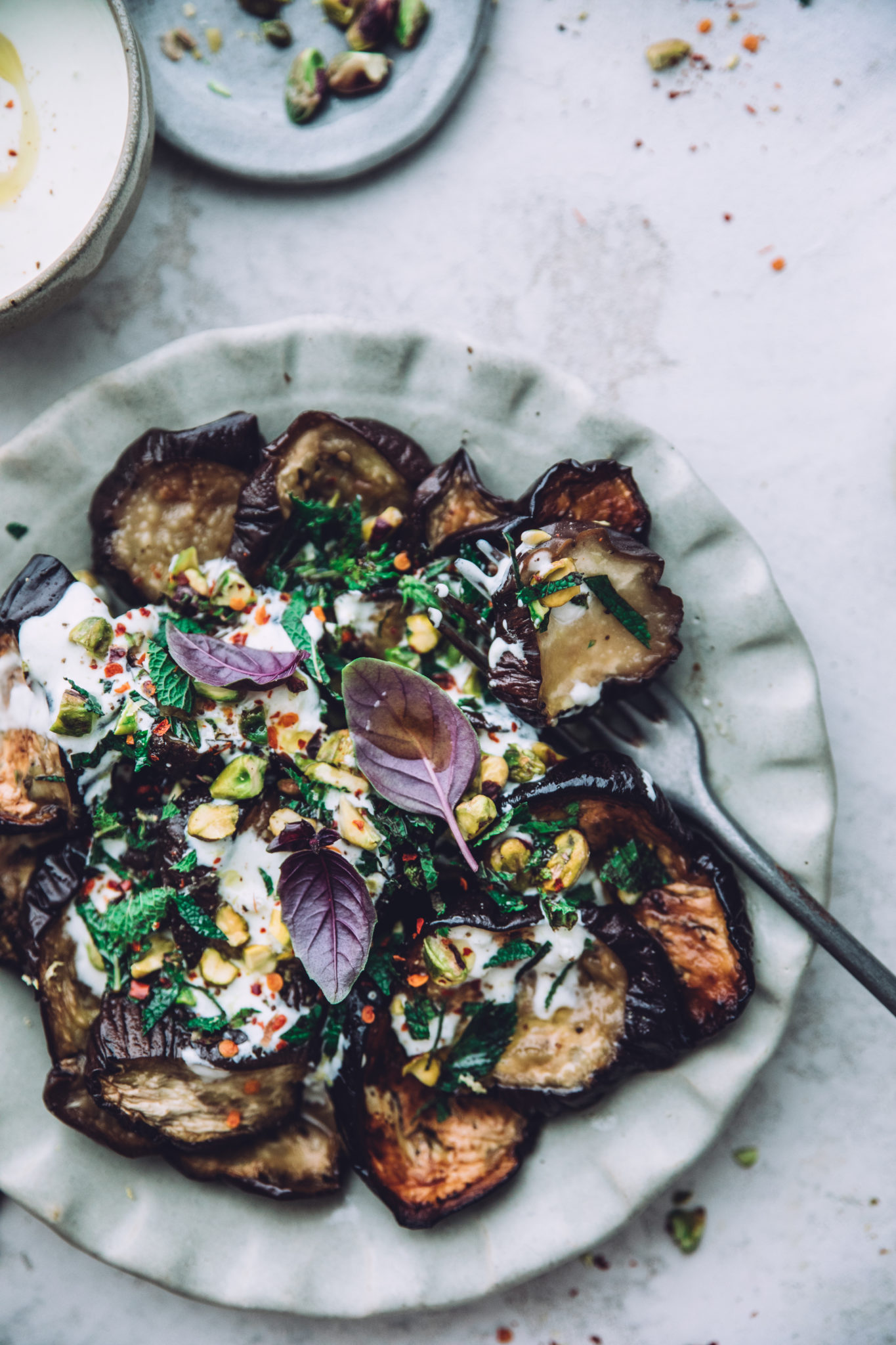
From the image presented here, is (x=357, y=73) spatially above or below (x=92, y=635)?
above

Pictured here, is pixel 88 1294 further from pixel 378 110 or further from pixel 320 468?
pixel 378 110

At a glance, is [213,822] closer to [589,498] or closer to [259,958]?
[259,958]

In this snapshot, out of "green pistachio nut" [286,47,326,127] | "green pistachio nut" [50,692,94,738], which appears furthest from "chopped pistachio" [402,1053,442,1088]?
"green pistachio nut" [286,47,326,127]

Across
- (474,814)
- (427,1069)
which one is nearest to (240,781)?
(474,814)

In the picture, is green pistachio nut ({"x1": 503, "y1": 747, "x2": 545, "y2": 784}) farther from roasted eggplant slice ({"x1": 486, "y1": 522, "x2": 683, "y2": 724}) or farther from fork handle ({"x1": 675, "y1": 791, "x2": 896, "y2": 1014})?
fork handle ({"x1": 675, "y1": 791, "x2": 896, "y2": 1014})

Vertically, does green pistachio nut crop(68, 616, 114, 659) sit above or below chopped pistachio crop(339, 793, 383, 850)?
above

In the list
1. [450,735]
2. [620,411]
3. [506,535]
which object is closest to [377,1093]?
[450,735]
